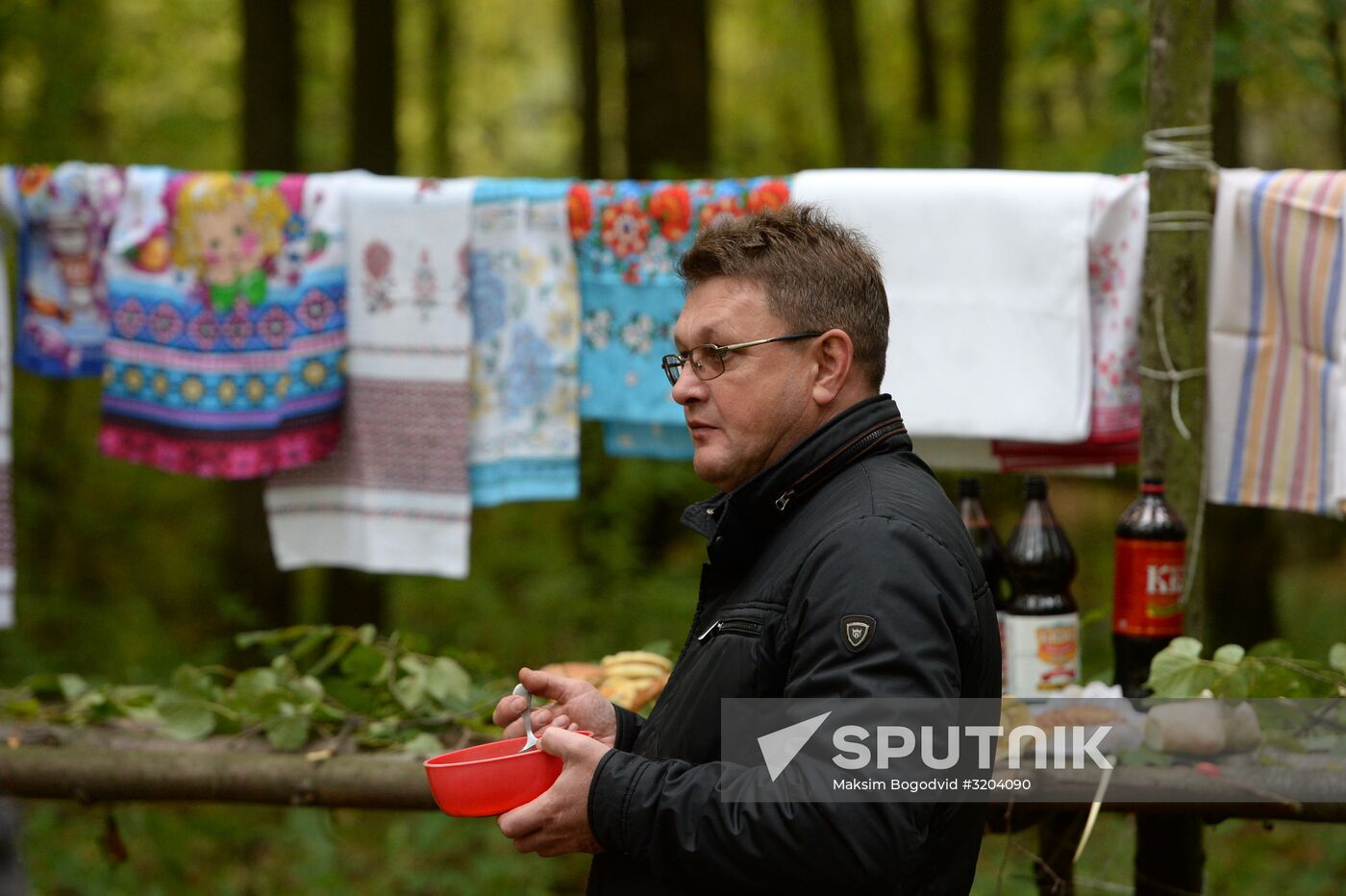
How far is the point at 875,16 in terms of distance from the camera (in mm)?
14695

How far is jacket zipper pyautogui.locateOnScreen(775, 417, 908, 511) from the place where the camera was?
1.78m

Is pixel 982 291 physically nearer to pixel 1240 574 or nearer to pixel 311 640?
pixel 311 640

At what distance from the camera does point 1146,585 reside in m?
2.84

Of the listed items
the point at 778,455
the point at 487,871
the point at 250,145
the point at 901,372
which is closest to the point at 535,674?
the point at 778,455

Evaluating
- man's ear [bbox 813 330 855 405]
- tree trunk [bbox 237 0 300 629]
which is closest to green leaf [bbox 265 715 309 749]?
man's ear [bbox 813 330 855 405]

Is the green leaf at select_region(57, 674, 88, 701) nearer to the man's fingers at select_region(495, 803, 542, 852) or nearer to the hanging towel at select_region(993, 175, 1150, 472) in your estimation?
the man's fingers at select_region(495, 803, 542, 852)

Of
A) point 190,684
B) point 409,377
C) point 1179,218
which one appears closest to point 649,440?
point 409,377

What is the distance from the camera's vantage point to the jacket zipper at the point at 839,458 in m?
1.78

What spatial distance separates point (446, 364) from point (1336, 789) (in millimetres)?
2252

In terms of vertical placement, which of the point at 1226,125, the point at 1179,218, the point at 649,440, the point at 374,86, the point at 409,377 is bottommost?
the point at 649,440

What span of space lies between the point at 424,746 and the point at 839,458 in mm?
1561

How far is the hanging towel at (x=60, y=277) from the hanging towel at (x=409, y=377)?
72 cm

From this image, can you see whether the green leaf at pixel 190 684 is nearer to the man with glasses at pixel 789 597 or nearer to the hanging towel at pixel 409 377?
the hanging towel at pixel 409 377

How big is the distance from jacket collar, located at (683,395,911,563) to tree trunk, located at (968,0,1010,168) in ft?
24.2
